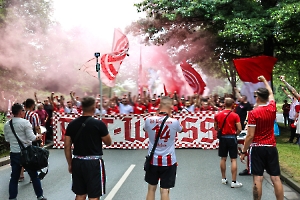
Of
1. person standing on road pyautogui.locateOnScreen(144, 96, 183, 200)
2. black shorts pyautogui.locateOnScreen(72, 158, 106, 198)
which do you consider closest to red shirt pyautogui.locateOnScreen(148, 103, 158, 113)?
person standing on road pyautogui.locateOnScreen(144, 96, 183, 200)

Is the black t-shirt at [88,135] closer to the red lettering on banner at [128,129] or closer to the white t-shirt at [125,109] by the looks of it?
the red lettering on banner at [128,129]

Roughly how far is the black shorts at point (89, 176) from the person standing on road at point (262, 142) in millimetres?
2052

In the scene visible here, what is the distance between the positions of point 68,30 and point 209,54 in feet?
42.0

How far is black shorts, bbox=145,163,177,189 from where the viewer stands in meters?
4.73

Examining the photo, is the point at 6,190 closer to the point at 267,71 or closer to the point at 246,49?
the point at 267,71

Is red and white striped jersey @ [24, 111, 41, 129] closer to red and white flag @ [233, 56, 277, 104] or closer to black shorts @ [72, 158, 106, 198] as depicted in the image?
black shorts @ [72, 158, 106, 198]

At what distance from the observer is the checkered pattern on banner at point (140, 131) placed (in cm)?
1273

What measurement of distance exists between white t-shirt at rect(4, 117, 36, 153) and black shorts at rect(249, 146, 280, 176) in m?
3.29

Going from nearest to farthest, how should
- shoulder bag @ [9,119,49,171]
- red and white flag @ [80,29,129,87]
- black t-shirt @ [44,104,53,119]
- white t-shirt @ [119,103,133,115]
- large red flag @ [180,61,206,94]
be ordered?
shoulder bag @ [9,119,49,171] → red and white flag @ [80,29,129,87] → white t-shirt @ [119,103,133,115] → black t-shirt @ [44,104,53,119] → large red flag @ [180,61,206,94]

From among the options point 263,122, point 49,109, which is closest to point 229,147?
point 263,122

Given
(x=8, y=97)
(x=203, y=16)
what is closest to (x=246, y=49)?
(x=203, y=16)

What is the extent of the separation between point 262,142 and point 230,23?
402 inches

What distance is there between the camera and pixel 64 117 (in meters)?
13.1

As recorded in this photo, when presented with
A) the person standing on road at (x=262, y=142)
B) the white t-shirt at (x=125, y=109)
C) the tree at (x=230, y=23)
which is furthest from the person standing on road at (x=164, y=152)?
the tree at (x=230, y=23)
